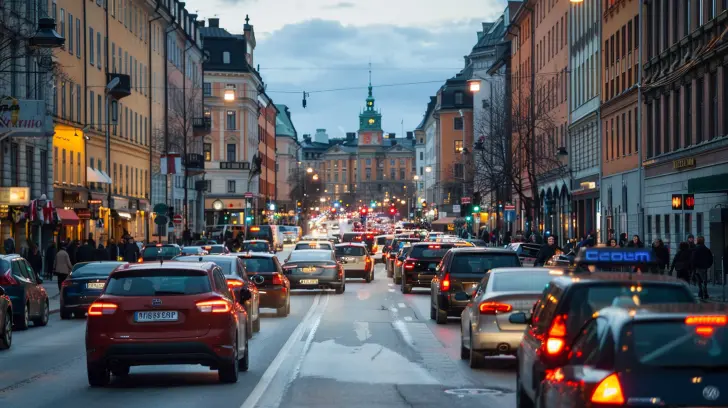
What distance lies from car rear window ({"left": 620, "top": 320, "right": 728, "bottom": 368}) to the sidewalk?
27362 mm

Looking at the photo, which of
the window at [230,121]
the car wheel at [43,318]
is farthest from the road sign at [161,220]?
the window at [230,121]

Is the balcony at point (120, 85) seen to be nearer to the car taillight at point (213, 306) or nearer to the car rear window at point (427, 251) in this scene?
the car rear window at point (427, 251)

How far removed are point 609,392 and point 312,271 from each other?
106 feet

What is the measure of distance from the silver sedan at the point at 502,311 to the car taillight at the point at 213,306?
12.2 ft

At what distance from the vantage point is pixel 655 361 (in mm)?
7949

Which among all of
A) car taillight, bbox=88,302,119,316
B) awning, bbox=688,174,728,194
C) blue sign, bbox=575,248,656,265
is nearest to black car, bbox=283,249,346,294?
awning, bbox=688,174,728,194

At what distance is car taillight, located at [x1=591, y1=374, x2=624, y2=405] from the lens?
25.5 feet

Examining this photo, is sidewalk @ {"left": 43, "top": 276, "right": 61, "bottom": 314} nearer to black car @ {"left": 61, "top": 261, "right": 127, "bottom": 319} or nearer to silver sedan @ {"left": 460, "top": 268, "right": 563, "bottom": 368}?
black car @ {"left": 61, "top": 261, "right": 127, "bottom": 319}

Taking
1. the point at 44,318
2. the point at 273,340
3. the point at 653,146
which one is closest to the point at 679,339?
the point at 273,340

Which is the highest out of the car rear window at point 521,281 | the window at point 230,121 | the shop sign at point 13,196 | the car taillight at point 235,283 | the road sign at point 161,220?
the window at point 230,121

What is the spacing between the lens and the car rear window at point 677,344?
796cm

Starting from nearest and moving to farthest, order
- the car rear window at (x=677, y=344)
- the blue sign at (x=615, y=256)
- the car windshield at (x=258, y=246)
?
the car rear window at (x=677, y=344) < the blue sign at (x=615, y=256) < the car windshield at (x=258, y=246)

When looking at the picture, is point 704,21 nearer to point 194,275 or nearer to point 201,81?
point 194,275

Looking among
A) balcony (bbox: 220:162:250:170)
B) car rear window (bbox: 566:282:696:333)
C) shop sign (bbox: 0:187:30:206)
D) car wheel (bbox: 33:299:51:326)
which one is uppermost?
balcony (bbox: 220:162:250:170)
